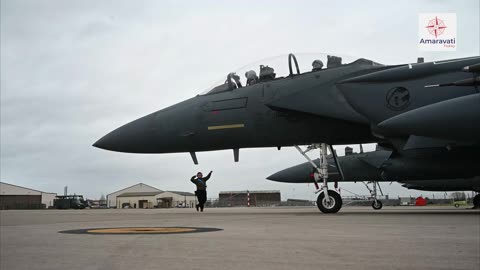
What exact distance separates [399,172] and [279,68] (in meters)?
4.06

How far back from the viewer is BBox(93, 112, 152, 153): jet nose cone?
37.9 feet

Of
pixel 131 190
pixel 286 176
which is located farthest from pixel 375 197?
pixel 131 190

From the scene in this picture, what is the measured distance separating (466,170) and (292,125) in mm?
4053

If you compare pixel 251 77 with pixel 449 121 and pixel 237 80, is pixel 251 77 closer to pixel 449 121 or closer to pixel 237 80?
pixel 237 80

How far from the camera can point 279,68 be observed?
1095 centimetres

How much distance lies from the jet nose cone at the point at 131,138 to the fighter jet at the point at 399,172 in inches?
194

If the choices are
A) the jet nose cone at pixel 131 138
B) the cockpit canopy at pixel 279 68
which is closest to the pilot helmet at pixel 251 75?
the cockpit canopy at pixel 279 68

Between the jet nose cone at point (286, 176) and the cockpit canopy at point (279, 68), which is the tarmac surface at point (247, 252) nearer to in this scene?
the cockpit canopy at point (279, 68)

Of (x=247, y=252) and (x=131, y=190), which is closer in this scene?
(x=247, y=252)

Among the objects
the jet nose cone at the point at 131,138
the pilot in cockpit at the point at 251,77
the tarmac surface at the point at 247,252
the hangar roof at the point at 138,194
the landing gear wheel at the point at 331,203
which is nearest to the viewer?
the tarmac surface at the point at 247,252

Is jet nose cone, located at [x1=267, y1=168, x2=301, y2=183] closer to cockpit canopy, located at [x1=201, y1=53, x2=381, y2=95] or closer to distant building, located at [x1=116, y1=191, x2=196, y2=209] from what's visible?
cockpit canopy, located at [x1=201, y1=53, x2=381, y2=95]

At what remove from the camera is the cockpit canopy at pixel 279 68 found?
417 inches

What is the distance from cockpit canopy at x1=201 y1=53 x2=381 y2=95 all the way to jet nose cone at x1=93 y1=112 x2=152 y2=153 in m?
1.93

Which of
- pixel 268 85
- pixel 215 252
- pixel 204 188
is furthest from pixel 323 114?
pixel 215 252
